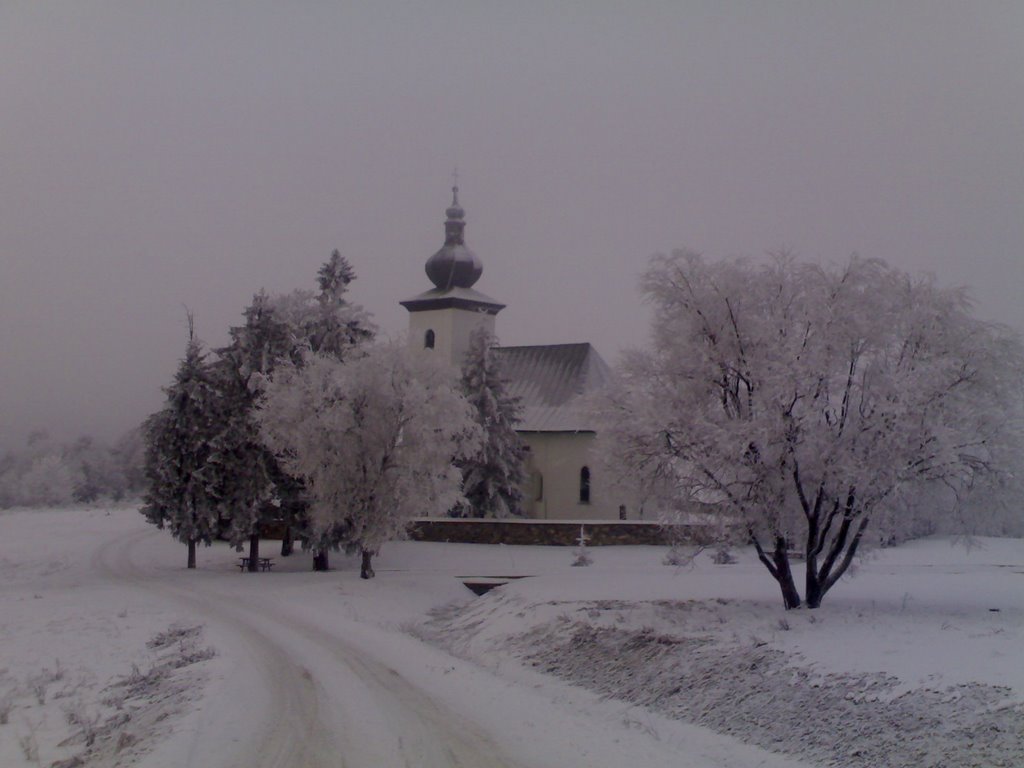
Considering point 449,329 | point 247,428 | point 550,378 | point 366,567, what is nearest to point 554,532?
point 366,567

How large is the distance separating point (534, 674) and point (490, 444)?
87.5ft

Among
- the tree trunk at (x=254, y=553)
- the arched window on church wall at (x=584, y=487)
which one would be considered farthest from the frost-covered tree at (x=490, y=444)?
the tree trunk at (x=254, y=553)

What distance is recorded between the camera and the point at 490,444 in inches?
1677

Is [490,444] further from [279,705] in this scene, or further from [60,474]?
[60,474]

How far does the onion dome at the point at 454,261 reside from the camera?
176ft

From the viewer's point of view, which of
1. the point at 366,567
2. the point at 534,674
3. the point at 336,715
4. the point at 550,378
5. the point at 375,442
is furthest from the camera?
the point at 550,378

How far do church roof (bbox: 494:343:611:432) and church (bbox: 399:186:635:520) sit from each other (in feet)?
0.17

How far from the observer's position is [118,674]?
1672 cm

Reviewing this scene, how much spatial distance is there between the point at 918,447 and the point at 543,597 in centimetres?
903

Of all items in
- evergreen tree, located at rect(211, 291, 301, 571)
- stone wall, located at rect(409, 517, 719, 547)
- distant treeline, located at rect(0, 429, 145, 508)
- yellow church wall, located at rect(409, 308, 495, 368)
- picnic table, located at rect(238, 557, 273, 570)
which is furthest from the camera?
distant treeline, located at rect(0, 429, 145, 508)

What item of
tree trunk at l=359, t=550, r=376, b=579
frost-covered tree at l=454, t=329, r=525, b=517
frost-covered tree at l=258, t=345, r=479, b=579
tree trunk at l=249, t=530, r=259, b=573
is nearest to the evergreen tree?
tree trunk at l=249, t=530, r=259, b=573

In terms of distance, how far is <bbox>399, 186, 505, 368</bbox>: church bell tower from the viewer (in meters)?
53.1

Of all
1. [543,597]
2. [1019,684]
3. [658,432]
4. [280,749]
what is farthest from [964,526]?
[280,749]

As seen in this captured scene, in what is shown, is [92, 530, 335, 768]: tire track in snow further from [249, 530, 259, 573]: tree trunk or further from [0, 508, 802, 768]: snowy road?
[249, 530, 259, 573]: tree trunk
